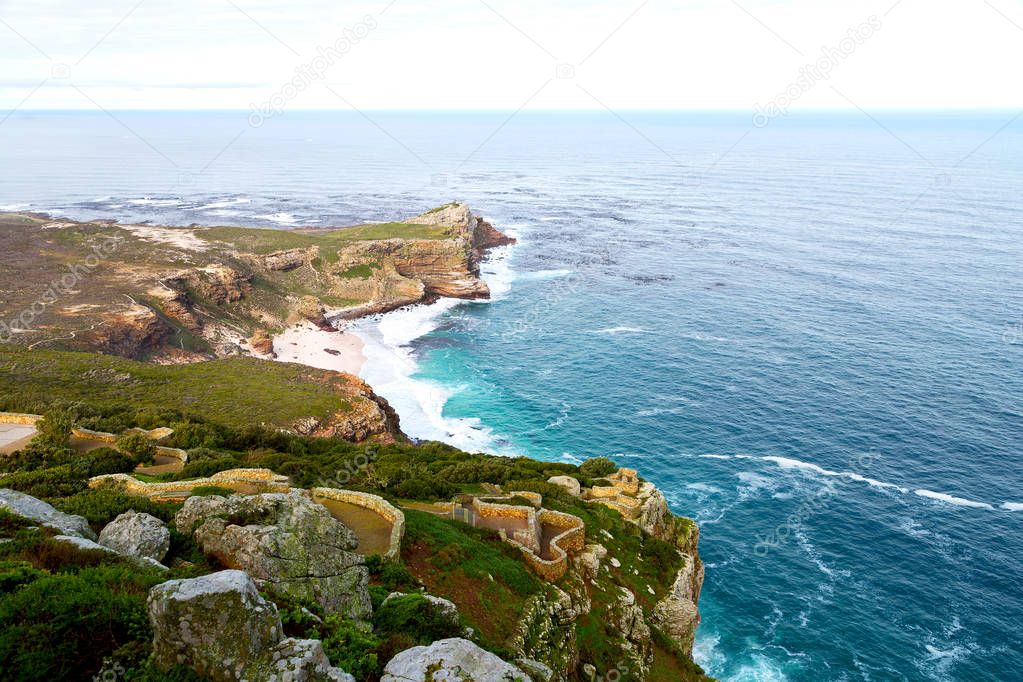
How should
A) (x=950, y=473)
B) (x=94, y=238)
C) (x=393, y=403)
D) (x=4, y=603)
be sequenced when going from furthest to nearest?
(x=94, y=238)
(x=393, y=403)
(x=950, y=473)
(x=4, y=603)

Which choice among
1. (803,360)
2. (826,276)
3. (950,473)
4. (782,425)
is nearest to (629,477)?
(782,425)

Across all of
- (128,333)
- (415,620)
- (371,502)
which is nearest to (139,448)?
(371,502)

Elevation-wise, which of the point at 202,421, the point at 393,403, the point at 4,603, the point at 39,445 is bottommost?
the point at 393,403

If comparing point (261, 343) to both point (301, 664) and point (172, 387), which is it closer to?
point (172, 387)

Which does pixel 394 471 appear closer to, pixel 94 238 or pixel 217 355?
pixel 217 355

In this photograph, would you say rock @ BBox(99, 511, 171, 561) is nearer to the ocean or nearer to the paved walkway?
the paved walkway

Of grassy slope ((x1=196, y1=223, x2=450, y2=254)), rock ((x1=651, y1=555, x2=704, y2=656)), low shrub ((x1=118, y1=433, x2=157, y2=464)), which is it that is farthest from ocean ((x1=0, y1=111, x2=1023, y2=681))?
low shrub ((x1=118, y1=433, x2=157, y2=464))

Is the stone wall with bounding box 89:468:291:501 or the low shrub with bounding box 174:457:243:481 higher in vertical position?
the stone wall with bounding box 89:468:291:501
